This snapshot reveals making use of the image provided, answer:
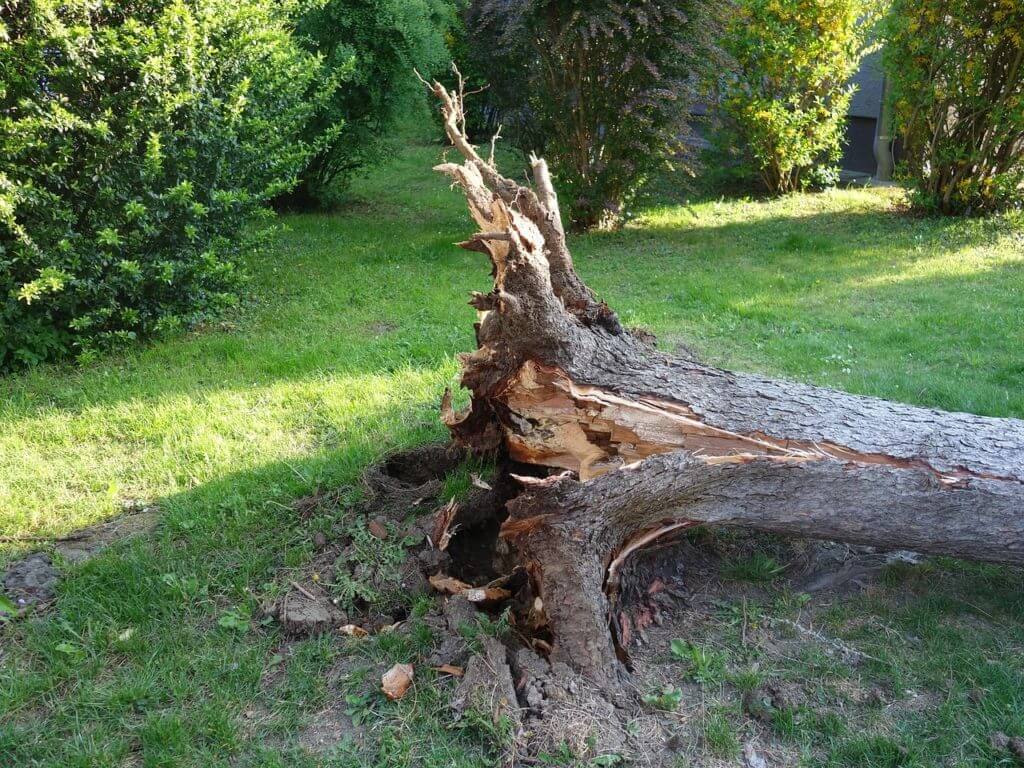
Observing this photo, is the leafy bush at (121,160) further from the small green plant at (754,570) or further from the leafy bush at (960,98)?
the leafy bush at (960,98)

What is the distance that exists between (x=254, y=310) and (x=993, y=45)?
814cm

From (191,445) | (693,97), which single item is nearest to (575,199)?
(693,97)

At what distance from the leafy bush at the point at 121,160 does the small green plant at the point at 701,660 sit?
4.56 m

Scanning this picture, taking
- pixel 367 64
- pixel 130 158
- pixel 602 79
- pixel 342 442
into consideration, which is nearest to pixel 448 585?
pixel 342 442

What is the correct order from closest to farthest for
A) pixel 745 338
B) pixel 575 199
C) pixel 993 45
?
pixel 745 338 → pixel 993 45 → pixel 575 199

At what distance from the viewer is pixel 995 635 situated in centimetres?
322

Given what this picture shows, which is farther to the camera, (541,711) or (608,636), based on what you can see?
(608,636)

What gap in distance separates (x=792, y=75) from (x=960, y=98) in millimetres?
2024

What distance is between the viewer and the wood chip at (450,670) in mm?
2975

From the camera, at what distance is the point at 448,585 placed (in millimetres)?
3393

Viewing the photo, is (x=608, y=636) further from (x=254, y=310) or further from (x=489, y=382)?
(x=254, y=310)

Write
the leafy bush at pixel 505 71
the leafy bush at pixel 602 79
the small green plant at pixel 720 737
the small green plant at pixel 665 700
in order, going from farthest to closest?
the leafy bush at pixel 505 71 < the leafy bush at pixel 602 79 < the small green plant at pixel 665 700 < the small green plant at pixel 720 737

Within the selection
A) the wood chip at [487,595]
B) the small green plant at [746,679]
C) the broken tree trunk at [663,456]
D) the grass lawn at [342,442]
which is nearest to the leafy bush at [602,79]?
the grass lawn at [342,442]

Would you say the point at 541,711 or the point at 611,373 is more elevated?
the point at 611,373
